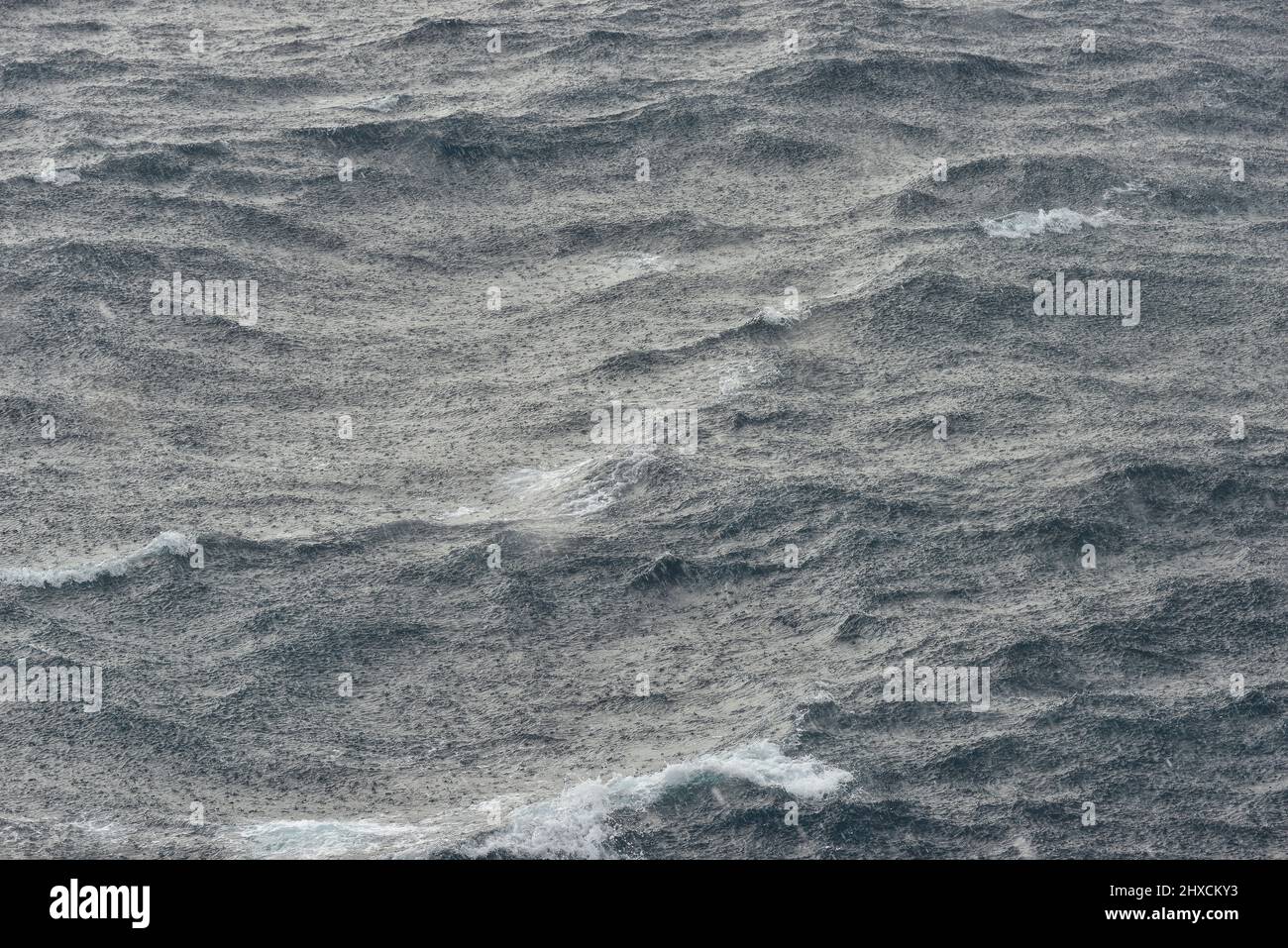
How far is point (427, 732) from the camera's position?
472 inches

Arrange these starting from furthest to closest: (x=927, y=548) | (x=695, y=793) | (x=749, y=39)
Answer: (x=749, y=39), (x=927, y=548), (x=695, y=793)

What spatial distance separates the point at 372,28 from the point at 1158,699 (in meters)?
15.4

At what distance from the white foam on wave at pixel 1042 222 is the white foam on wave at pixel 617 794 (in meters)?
8.36

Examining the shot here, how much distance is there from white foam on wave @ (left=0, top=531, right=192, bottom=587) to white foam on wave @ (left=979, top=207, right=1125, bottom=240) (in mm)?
9011

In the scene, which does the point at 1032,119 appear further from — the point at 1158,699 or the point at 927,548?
the point at 1158,699

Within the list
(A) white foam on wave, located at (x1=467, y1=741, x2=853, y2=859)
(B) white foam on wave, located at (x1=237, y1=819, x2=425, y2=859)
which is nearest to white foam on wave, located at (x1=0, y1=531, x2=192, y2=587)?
(B) white foam on wave, located at (x1=237, y1=819, x2=425, y2=859)

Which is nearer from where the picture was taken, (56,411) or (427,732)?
(427,732)

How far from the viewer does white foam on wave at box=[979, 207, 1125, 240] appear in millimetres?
18047

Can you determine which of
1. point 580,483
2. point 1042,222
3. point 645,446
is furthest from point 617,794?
point 1042,222

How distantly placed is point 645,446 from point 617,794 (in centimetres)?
445

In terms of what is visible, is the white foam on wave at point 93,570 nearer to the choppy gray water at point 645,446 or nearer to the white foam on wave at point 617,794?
the choppy gray water at point 645,446

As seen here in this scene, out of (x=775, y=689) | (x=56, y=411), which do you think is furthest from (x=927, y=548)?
(x=56, y=411)

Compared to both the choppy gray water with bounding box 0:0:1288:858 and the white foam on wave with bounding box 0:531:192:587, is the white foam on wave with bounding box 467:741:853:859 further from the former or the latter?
the white foam on wave with bounding box 0:531:192:587

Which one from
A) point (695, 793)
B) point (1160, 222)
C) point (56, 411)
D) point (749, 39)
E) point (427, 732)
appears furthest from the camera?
point (749, 39)
